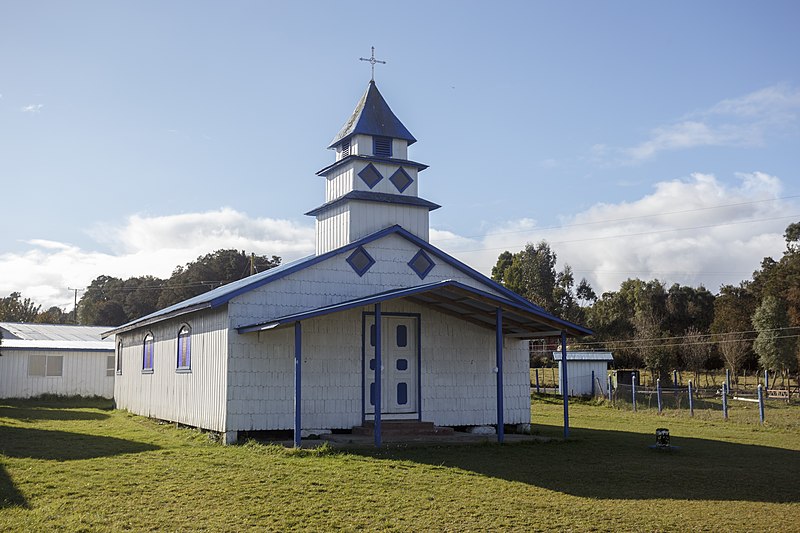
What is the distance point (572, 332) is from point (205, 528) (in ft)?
35.3

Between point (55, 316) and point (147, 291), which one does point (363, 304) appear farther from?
point (55, 316)

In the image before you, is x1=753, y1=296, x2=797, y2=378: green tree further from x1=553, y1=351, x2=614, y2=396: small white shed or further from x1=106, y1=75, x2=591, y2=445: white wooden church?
x1=106, y1=75, x2=591, y2=445: white wooden church

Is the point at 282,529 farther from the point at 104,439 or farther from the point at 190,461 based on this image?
the point at 104,439

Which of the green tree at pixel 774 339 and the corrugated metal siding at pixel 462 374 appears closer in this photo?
the corrugated metal siding at pixel 462 374

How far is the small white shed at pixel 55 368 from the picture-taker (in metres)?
31.5

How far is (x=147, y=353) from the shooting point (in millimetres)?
23656

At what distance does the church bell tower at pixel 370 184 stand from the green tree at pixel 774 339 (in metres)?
31.9

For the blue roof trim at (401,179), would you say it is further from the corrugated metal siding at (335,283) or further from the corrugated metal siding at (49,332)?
the corrugated metal siding at (49,332)

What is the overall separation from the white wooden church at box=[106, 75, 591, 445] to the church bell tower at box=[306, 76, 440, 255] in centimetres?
3

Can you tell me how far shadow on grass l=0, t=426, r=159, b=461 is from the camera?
557 inches

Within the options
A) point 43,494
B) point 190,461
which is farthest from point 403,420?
point 43,494

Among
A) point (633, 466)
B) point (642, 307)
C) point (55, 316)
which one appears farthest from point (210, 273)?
point (633, 466)

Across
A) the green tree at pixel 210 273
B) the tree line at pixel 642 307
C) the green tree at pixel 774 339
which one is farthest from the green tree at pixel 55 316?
the green tree at pixel 774 339

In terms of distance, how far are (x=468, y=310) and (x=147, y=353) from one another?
1040cm
